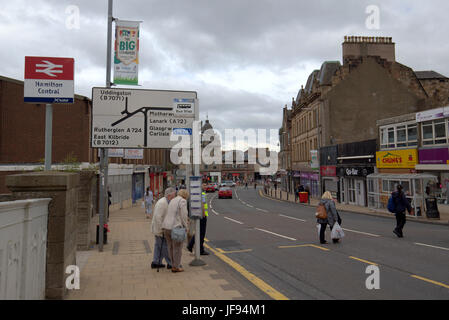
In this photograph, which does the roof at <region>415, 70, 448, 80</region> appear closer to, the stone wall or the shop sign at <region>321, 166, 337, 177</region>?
the shop sign at <region>321, 166, 337, 177</region>

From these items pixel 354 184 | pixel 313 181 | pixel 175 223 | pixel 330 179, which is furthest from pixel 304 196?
pixel 175 223

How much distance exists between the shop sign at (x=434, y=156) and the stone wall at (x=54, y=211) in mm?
21479

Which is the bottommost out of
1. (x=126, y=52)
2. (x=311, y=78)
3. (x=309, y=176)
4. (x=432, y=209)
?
(x=432, y=209)

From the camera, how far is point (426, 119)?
70.3 feet

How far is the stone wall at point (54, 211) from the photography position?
473cm

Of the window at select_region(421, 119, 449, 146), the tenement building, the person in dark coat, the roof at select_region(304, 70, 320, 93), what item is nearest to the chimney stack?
the tenement building

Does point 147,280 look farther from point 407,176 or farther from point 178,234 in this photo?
point 407,176

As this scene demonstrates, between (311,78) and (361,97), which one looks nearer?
(361,97)

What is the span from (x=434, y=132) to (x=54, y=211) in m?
22.7

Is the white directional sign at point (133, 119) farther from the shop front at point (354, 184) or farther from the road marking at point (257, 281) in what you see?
the shop front at point (354, 184)

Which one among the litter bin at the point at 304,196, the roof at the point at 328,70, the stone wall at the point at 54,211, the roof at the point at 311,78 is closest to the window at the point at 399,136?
the litter bin at the point at 304,196

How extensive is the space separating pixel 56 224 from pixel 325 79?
40.6m

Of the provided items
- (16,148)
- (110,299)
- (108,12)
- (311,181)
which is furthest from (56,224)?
(311,181)

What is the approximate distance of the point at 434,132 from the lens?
21109 mm
